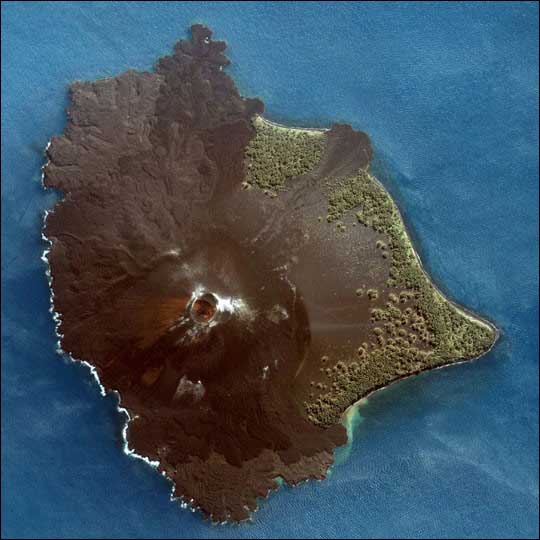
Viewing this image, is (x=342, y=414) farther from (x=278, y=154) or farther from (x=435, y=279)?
(x=278, y=154)

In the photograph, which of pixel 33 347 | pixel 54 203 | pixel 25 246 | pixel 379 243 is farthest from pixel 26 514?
pixel 379 243

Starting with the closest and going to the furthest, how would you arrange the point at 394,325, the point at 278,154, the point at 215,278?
the point at 215,278 → the point at 394,325 → the point at 278,154

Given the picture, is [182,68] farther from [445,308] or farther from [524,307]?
[524,307]

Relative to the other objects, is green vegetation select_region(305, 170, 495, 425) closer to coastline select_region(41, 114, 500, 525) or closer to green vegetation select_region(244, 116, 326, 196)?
coastline select_region(41, 114, 500, 525)

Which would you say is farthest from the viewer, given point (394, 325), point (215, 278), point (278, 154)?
point (278, 154)

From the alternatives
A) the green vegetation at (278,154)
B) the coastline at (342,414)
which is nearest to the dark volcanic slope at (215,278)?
the green vegetation at (278,154)

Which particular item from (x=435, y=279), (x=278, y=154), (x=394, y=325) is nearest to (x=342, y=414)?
(x=394, y=325)
